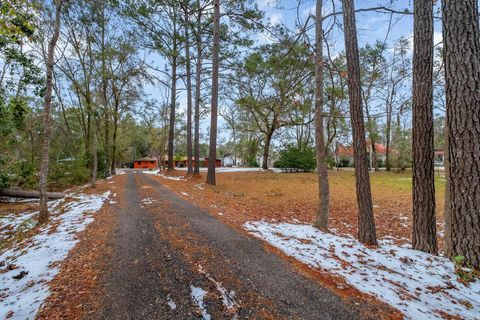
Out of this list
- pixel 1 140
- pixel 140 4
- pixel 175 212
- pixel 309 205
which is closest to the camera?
pixel 175 212

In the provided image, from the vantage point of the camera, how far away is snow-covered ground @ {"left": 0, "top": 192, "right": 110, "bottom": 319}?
6.86 ft

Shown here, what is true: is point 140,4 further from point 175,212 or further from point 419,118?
point 419,118

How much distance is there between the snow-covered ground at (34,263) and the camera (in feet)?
6.86

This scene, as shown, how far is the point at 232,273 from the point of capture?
2518mm

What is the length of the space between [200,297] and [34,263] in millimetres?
2483

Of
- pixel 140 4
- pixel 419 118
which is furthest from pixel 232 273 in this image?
pixel 140 4

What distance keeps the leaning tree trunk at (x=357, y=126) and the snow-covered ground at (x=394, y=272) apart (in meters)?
0.37

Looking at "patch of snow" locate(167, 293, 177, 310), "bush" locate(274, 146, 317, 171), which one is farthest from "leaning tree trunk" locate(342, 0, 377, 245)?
"bush" locate(274, 146, 317, 171)

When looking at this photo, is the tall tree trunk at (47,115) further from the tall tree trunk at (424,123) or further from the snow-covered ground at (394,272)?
the tall tree trunk at (424,123)

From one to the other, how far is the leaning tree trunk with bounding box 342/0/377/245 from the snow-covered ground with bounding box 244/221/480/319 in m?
0.37

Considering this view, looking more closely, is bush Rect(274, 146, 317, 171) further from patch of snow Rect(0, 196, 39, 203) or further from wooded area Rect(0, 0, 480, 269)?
patch of snow Rect(0, 196, 39, 203)

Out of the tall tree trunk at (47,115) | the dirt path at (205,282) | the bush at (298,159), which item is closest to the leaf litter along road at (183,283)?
the dirt path at (205,282)

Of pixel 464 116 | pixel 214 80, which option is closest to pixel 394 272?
pixel 464 116

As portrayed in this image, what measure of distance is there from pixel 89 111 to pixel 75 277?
9533 millimetres
